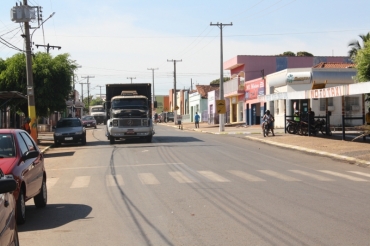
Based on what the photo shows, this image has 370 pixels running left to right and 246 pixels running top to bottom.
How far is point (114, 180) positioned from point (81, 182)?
0.91 m

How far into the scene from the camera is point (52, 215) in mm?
11070

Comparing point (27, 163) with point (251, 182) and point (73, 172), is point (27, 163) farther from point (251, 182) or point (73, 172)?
point (73, 172)

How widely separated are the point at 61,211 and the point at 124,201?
4.71 feet

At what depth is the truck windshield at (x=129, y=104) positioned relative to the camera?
110 ft

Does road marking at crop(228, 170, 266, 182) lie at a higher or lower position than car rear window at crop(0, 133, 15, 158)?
lower

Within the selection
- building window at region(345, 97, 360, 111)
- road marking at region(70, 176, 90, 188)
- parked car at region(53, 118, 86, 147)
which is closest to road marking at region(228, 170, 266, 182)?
road marking at region(70, 176, 90, 188)

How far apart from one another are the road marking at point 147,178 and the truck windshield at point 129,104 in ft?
52.9

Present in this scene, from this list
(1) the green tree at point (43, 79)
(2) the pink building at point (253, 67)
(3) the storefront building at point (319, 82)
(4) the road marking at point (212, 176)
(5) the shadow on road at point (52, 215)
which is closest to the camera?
(5) the shadow on road at point (52, 215)

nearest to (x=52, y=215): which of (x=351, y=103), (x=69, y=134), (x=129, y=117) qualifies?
(x=129, y=117)

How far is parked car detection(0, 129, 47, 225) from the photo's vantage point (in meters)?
→ 9.84

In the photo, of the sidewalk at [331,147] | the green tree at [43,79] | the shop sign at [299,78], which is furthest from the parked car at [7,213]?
the shop sign at [299,78]

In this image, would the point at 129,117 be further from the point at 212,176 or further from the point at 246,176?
the point at 246,176

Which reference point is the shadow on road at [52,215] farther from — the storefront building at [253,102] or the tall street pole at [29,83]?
the storefront building at [253,102]

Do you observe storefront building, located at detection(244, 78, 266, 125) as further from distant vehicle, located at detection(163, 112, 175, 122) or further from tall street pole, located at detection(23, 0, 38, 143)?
distant vehicle, located at detection(163, 112, 175, 122)
